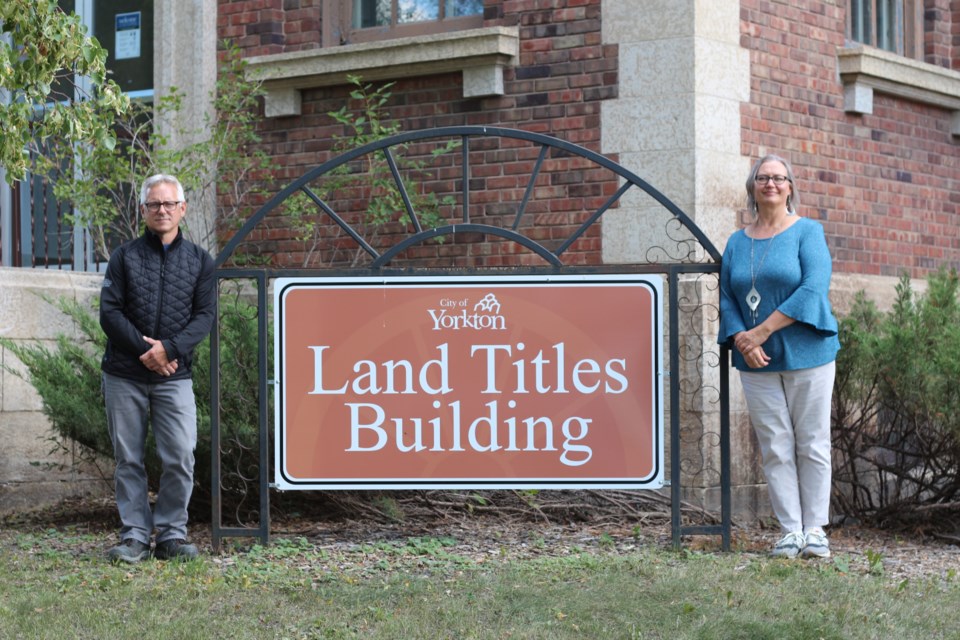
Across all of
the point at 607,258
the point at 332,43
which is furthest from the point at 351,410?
the point at 332,43

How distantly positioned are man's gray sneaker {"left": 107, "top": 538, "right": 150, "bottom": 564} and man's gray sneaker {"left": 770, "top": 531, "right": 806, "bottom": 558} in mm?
2786

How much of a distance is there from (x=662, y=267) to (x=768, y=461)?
100cm

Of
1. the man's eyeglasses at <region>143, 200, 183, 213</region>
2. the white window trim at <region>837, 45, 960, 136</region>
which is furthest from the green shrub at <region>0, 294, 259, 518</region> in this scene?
the white window trim at <region>837, 45, 960, 136</region>

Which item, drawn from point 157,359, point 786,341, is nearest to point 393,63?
point 157,359

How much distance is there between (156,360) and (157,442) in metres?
0.40

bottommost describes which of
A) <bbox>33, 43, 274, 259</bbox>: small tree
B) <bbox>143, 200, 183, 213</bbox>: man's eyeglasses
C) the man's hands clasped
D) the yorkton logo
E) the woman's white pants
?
the woman's white pants

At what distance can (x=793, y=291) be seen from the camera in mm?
6418

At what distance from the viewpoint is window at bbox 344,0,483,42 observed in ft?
28.9

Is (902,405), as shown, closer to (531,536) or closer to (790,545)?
(790,545)

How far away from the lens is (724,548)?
21.8 feet

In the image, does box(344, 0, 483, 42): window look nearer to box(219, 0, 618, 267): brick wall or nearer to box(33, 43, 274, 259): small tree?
box(219, 0, 618, 267): brick wall

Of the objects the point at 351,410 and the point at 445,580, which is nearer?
the point at 445,580

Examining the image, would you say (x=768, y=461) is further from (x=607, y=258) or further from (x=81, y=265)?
(x=81, y=265)

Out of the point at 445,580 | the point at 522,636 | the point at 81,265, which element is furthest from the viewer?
the point at 81,265
